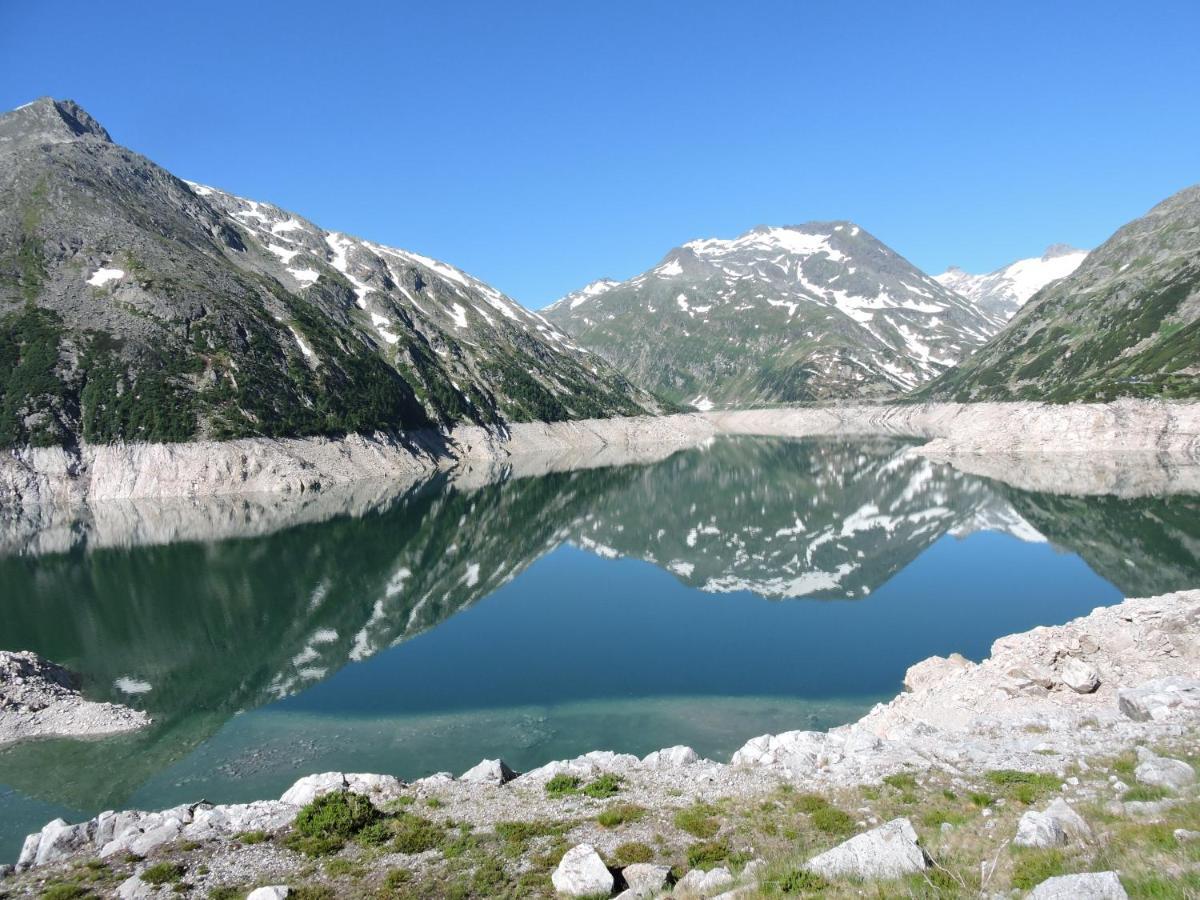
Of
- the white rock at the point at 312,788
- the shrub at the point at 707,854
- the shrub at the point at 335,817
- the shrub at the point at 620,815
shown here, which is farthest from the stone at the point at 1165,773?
the white rock at the point at 312,788

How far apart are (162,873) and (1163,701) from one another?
81.8 feet

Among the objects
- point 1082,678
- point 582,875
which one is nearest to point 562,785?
point 582,875

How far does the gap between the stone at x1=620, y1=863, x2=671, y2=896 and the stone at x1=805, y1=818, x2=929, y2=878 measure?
8.57 ft

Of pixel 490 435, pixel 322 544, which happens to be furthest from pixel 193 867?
pixel 490 435

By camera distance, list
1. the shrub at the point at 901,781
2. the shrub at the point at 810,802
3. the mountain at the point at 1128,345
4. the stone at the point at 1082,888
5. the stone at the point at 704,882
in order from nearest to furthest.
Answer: the stone at the point at 1082,888
the stone at the point at 704,882
the shrub at the point at 810,802
the shrub at the point at 901,781
the mountain at the point at 1128,345

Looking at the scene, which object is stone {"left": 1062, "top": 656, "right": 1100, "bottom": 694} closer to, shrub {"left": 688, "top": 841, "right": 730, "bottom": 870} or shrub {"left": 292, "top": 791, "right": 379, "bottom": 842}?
shrub {"left": 688, "top": 841, "right": 730, "bottom": 870}

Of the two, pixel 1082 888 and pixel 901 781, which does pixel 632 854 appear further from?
pixel 1082 888

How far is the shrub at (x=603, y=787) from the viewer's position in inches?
696

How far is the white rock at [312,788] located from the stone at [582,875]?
25.4 ft

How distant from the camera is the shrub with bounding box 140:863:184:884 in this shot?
13790mm

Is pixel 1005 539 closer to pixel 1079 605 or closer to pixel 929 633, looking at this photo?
pixel 1079 605

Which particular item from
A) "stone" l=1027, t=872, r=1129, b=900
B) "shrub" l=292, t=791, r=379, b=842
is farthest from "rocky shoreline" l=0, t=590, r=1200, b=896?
"stone" l=1027, t=872, r=1129, b=900

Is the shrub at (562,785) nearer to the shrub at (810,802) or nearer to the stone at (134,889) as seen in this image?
the shrub at (810,802)

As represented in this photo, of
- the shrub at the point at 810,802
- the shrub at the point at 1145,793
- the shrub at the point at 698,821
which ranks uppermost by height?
the shrub at the point at 1145,793
